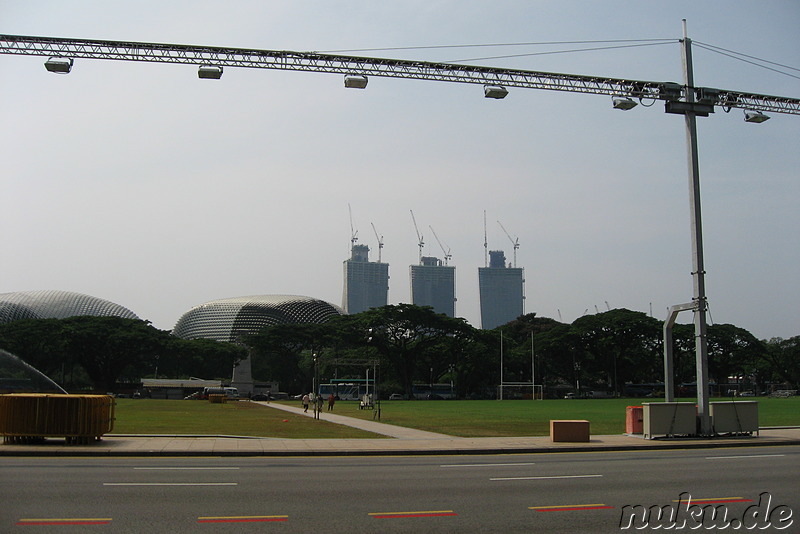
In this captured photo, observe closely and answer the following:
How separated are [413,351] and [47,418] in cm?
10115

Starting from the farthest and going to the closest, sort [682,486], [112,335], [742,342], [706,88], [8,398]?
[742,342] → [112,335] → [706,88] → [8,398] → [682,486]

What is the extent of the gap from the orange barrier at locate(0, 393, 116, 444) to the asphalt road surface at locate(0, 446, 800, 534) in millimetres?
3009

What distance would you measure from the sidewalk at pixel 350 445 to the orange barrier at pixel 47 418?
0.41 meters

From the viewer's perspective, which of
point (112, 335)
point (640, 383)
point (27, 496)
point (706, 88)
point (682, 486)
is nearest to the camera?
point (27, 496)

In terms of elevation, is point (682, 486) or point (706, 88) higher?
point (706, 88)

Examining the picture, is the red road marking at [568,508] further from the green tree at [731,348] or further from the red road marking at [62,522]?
the green tree at [731,348]

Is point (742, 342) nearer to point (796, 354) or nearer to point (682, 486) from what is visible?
point (796, 354)

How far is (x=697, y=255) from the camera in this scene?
29.9m

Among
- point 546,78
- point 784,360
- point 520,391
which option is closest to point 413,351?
point 520,391

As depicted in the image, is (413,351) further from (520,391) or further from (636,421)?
(636,421)

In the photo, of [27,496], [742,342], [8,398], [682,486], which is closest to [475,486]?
[682,486]

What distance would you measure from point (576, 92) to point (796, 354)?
120 m

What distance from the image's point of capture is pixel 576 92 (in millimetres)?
36969

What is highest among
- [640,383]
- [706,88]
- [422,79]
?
[422,79]
